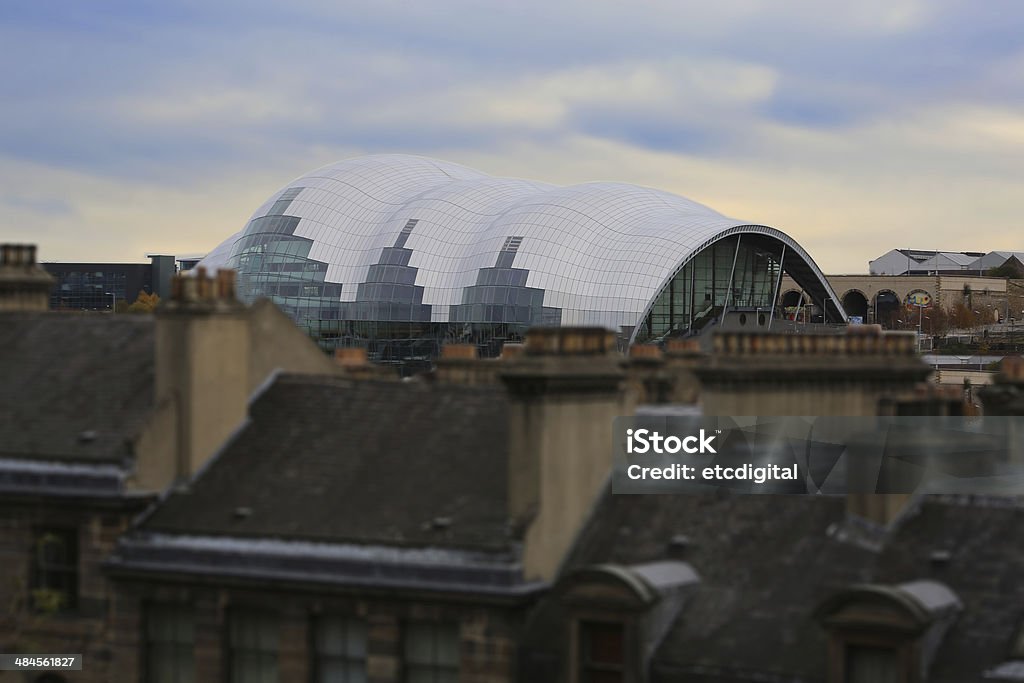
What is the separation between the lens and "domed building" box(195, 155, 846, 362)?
148m

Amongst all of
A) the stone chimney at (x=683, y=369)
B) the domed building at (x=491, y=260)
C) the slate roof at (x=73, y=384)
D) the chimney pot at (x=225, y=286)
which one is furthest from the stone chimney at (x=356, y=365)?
the domed building at (x=491, y=260)

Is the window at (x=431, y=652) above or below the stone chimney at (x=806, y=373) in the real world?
below

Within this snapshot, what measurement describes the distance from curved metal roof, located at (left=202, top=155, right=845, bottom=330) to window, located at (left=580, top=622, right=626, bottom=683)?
118308 millimetres

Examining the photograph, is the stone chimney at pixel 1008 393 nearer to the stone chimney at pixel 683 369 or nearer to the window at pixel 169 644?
the stone chimney at pixel 683 369

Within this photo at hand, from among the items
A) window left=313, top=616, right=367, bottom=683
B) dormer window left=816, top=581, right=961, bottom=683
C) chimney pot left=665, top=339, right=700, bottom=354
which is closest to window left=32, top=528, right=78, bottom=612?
window left=313, top=616, right=367, bottom=683

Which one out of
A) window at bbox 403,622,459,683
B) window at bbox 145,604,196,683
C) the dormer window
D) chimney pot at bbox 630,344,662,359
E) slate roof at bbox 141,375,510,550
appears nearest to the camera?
the dormer window

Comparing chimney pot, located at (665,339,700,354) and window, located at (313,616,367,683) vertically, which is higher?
chimney pot, located at (665,339,700,354)

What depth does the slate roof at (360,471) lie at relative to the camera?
2702 cm

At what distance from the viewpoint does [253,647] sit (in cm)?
2759

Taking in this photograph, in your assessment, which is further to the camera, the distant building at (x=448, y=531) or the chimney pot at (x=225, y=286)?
the chimney pot at (x=225, y=286)

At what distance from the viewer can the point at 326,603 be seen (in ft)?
87.2

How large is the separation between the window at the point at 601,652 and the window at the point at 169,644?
22.1ft

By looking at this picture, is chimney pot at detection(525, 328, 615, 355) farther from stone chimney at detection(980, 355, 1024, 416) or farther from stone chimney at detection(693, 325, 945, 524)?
stone chimney at detection(980, 355, 1024, 416)

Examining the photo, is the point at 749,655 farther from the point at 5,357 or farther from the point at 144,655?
the point at 5,357
